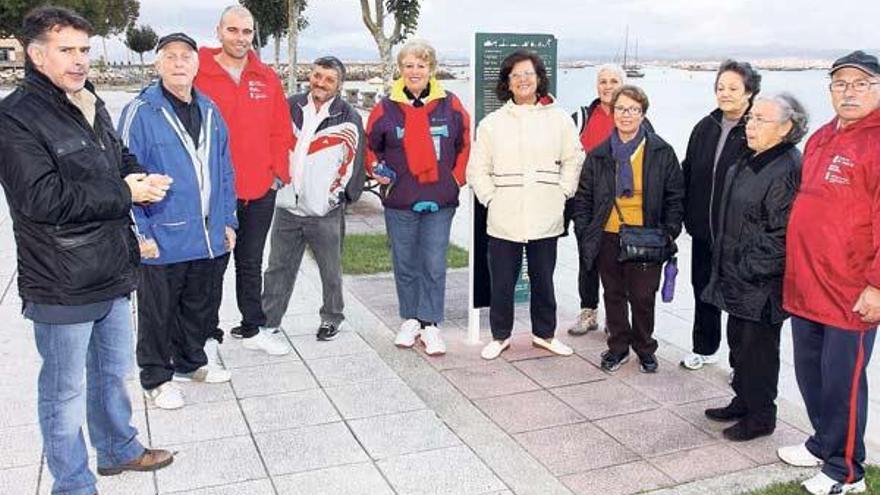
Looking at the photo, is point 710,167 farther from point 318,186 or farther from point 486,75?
point 318,186

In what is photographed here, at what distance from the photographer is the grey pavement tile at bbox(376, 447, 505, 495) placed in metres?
3.52

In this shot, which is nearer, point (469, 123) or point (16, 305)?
point (469, 123)

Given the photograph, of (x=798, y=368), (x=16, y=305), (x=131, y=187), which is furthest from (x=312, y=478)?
(x=16, y=305)

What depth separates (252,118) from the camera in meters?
4.77

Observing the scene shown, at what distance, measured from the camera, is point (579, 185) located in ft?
16.2

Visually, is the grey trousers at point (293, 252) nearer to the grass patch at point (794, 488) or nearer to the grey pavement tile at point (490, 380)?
the grey pavement tile at point (490, 380)

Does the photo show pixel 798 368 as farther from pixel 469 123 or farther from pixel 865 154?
pixel 469 123

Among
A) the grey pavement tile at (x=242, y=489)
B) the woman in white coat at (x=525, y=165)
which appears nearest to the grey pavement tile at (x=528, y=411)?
the woman in white coat at (x=525, y=165)

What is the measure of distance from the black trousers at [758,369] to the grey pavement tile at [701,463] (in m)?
0.26

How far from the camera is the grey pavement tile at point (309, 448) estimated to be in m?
3.74

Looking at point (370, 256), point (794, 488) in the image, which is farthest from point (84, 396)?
point (370, 256)

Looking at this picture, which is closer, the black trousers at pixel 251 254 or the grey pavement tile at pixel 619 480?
the grey pavement tile at pixel 619 480

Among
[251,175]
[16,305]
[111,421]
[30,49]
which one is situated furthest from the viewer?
[16,305]

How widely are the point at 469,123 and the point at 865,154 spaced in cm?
254
